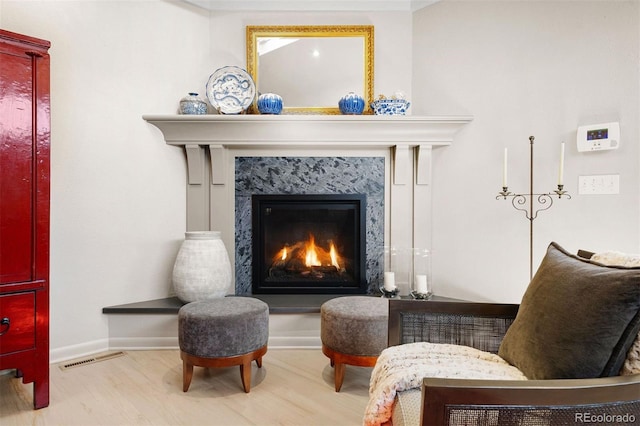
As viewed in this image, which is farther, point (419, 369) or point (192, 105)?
point (192, 105)

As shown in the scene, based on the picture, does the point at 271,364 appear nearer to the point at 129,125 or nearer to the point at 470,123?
the point at 129,125

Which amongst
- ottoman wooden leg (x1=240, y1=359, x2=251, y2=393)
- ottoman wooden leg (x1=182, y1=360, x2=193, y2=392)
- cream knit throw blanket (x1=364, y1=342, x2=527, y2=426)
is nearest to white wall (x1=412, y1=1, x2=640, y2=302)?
cream knit throw blanket (x1=364, y1=342, x2=527, y2=426)

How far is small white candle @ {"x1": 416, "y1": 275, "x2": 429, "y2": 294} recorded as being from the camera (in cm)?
245

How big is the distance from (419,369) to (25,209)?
182cm

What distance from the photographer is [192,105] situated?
8.46ft

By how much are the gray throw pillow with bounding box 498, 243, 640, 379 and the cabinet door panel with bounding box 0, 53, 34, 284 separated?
206 cm

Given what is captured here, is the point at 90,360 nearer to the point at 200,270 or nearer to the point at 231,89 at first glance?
the point at 200,270

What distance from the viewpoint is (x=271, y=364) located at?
215cm

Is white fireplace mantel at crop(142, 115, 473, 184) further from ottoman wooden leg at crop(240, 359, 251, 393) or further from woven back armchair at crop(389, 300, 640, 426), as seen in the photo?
woven back armchair at crop(389, 300, 640, 426)

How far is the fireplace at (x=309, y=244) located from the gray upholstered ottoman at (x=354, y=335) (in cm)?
88

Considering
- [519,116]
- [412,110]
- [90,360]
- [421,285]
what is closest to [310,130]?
[412,110]

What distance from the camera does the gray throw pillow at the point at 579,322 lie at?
2.80 feet

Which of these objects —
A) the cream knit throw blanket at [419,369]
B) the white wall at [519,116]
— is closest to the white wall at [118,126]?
the white wall at [519,116]

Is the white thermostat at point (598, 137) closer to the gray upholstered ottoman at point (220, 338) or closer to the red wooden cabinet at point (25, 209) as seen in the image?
the gray upholstered ottoman at point (220, 338)
